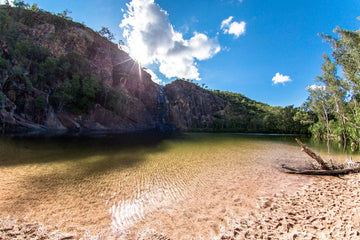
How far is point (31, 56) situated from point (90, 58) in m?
20.5

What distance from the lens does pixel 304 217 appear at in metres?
4.16

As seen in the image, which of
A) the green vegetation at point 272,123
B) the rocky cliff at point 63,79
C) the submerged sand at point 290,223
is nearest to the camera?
the submerged sand at point 290,223

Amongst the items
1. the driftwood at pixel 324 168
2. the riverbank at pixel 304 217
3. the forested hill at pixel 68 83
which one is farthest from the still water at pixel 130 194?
the forested hill at pixel 68 83

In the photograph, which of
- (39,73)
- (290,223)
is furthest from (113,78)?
(290,223)

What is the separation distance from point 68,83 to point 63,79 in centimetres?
705

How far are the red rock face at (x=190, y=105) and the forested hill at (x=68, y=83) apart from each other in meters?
11.0

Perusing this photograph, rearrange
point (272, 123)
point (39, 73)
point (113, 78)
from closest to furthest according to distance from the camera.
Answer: point (39, 73) → point (113, 78) → point (272, 123)

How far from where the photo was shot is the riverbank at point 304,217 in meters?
3.35

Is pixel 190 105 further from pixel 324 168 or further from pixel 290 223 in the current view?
pixel 290 223

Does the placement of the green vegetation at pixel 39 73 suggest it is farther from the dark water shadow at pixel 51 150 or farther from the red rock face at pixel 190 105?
the red rock face at pixel 190 105

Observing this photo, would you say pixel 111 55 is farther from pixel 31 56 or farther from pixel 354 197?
pixel 354 197

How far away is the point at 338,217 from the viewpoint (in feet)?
12.9

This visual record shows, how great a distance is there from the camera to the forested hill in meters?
35.3

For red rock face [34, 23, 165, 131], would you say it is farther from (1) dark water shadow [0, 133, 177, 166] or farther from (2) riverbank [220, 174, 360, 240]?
(2) riverbank [220, 174, 360, 240]
